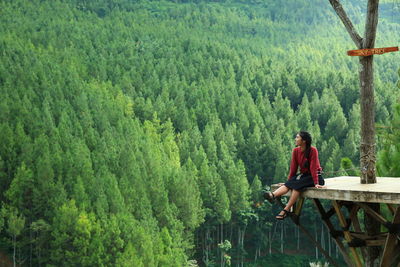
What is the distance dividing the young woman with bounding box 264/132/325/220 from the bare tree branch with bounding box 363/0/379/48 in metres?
1.26

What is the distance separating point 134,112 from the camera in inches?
2504

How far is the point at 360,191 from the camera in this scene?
280 inches

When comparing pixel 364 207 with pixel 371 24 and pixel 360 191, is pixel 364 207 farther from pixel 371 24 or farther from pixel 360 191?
pixel 371 24

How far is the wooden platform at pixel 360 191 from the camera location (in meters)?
6.87

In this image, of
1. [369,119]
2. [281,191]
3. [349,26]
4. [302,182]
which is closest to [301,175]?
[302,182]

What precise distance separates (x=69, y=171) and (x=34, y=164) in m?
2.31

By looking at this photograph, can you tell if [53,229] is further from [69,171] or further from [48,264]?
[69,171]

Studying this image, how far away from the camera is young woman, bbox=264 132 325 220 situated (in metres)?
7.75

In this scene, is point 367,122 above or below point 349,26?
below

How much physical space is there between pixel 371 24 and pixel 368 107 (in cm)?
94

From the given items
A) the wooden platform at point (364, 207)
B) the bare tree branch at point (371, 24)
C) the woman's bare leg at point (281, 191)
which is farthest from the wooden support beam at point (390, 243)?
the bare tree branch at point (371, 24)

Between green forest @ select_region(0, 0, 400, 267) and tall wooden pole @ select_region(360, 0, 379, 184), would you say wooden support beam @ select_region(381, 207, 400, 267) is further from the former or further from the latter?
green forest @ select_region(0, 0, 400, 267)

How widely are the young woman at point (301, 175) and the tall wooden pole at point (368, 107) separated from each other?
55 centimetres

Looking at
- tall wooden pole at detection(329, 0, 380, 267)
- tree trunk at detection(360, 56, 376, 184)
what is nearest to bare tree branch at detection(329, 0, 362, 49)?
tall wooden pole at detection(329, 0, 380, 267)
